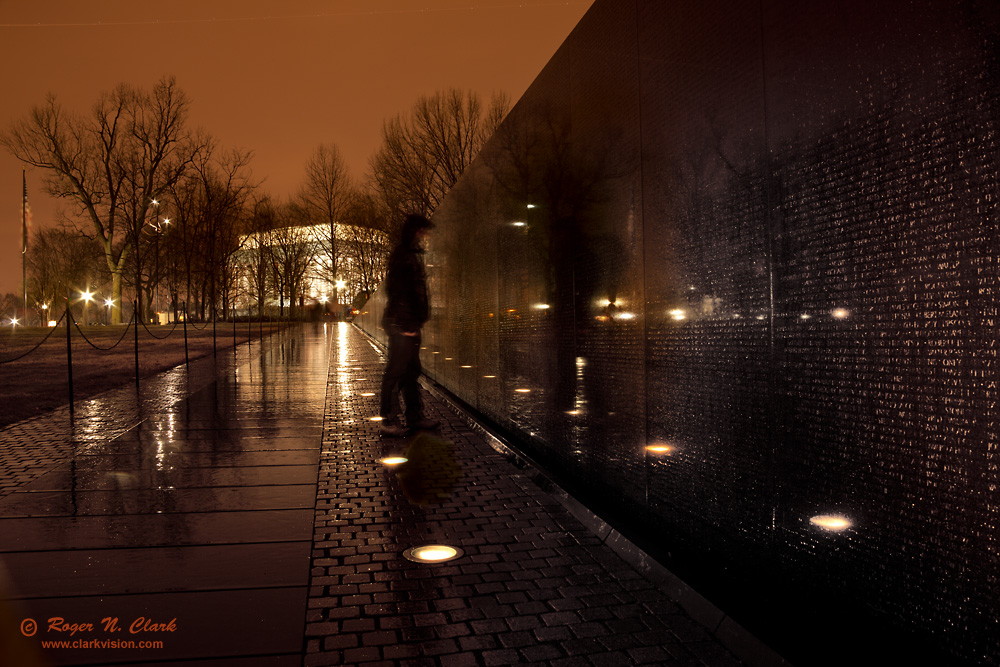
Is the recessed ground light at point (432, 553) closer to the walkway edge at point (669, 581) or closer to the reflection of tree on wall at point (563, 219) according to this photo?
the walkway edge at point (669, 581)

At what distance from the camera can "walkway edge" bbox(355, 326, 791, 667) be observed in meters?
2.55

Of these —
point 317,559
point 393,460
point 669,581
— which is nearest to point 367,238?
point 393,460

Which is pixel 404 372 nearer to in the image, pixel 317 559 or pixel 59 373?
pixel 317 559

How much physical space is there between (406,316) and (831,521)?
553cm

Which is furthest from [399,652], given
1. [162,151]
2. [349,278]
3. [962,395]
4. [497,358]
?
[349,278]

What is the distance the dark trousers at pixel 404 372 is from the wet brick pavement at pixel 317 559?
27.3 inches

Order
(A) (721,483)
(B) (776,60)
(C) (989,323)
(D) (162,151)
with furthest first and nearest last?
(D) (162,151)
(A) (721,483)
(B) (776,60)
(C) (989,323)

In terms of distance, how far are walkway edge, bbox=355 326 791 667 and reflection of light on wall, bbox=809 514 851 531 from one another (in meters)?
0.46

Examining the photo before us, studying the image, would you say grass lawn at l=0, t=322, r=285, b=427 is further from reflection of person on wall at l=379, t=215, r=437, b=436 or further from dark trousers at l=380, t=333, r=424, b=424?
reflection of person on wall at l=379, t=215, r=437, b=436

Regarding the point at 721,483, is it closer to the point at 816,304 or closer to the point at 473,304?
the point at 816,304

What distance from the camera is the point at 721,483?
3221mm

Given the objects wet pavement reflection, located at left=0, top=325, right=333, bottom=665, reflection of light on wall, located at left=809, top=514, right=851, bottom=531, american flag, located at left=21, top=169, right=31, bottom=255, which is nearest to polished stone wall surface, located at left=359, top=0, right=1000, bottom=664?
reflection of light on wall, located at left=809, top=514, right=851, bottom=531

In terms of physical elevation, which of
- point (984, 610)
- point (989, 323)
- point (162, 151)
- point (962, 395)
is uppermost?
point (162, 151)

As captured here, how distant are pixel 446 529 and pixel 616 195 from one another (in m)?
2.23
